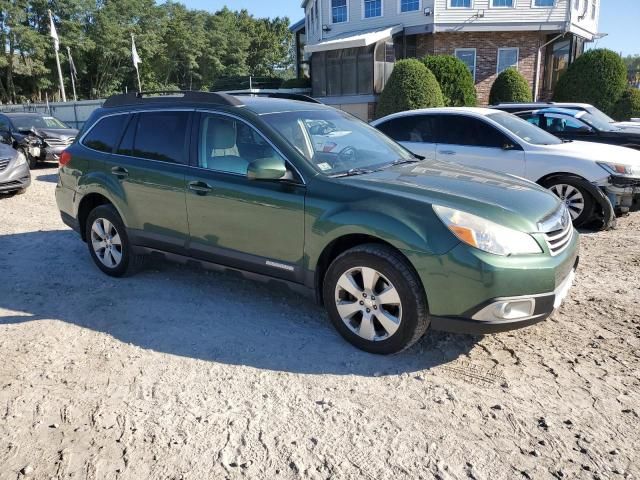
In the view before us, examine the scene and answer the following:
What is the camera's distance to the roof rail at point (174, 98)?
174 inches

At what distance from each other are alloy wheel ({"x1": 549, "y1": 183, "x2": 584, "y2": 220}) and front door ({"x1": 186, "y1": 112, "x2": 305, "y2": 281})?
459 cm

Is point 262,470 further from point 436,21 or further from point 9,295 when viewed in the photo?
point 436,21

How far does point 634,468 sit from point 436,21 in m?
23.7

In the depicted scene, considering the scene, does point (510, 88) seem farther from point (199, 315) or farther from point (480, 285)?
point (480, 285)

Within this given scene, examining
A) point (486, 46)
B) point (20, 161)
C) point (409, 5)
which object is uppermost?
point (409, 5)

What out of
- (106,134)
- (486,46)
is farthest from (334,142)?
(486,46)

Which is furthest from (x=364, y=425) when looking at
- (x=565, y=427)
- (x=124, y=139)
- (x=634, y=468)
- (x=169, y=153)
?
(x=124, y=139)

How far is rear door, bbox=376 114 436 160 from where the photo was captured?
805 cm

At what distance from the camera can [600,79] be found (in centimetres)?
2041

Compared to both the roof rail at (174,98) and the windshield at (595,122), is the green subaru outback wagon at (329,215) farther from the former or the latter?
the windshield at (595,122)

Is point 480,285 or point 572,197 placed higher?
point 480,285

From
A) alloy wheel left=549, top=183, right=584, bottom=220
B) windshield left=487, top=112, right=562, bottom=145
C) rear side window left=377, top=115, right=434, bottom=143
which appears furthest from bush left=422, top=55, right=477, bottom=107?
alloy wheel left=549, top=183, right=584, bottom=220

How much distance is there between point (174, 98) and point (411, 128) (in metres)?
4.47

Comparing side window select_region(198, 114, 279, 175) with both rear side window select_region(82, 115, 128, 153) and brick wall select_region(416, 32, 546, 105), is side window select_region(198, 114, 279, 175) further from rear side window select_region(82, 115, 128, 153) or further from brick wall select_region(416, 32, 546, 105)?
brick wall select_region(416, 32, 546, 105)
